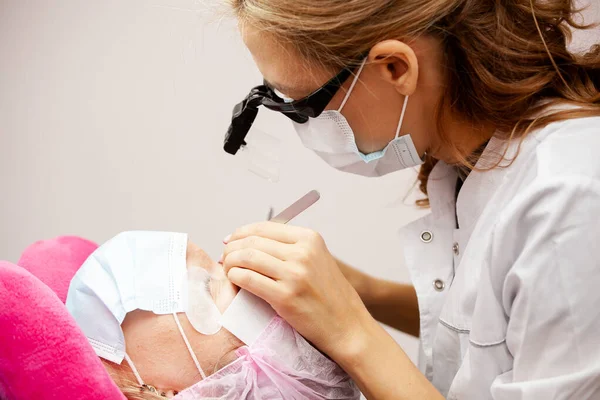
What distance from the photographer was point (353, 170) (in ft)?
3.92

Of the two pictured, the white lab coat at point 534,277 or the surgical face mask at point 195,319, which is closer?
the white lab coat at point 534,277

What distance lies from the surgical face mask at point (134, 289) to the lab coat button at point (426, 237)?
0.49 metres

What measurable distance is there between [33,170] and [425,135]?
1.19 metres

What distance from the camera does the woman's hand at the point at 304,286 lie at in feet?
3.17

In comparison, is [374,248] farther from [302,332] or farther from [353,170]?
[302,332]

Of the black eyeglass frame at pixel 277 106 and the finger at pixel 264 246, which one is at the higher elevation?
the black eyeglass frame at pixel 277 106

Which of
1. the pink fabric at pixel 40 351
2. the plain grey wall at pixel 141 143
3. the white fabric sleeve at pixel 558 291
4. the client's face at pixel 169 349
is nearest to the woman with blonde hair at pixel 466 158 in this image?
the white fabric sleeve at pixel 558 291

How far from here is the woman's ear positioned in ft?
3.15

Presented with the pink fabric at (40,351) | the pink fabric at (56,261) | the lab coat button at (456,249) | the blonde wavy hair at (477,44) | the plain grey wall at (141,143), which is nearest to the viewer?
the pink fabric at (40,351)

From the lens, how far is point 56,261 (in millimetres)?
1107

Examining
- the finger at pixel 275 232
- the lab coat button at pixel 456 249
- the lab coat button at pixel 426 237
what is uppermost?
the finger at pixel 275 232

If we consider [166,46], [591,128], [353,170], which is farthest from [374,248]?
[591,128]

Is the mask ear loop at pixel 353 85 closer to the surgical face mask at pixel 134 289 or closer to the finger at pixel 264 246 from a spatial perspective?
the finger at pixel 264 246

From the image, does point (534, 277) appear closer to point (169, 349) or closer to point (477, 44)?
point (477, 44)
